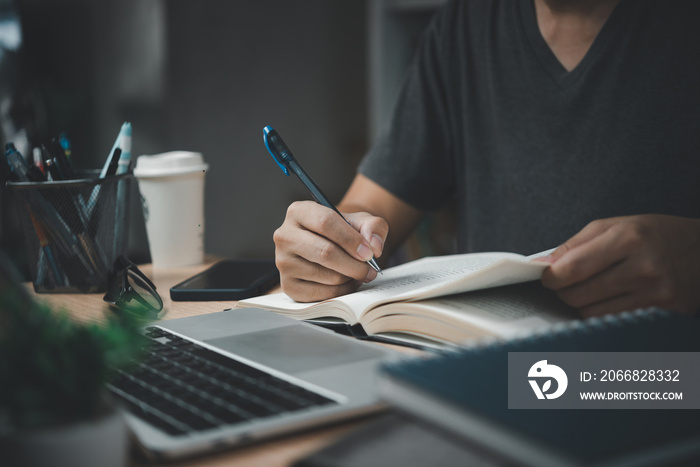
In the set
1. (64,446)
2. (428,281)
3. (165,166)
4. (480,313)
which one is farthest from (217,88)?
(64,446)

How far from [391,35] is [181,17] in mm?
952

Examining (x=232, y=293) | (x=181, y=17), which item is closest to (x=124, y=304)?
(x=232, y=293)

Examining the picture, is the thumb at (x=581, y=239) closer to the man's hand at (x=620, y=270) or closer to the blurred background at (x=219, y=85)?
the man's hand at (x=620, y=270)

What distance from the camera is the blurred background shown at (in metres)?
1.59

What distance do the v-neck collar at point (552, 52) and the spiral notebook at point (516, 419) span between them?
75 centimetres

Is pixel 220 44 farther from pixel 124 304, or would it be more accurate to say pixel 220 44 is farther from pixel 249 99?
pixel 124 304

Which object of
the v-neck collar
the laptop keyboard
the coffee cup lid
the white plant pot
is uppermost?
the v-neck collar

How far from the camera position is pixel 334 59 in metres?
2.46

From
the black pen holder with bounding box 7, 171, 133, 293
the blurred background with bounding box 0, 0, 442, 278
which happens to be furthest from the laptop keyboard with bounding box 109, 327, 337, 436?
the blurred background with bounding box 0, 0, 442, 278

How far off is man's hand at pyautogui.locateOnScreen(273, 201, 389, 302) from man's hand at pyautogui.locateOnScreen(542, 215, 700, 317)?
21 cm

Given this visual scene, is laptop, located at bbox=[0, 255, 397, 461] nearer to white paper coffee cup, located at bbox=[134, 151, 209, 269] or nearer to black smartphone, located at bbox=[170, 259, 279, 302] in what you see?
black smartphone, located at bbox=[170, 259, 279, 302]

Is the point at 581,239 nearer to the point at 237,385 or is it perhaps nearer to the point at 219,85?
the point at 237,385

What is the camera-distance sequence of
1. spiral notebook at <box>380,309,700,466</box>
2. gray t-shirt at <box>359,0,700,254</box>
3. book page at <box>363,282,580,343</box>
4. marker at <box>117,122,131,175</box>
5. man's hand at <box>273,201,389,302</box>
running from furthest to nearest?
gray t-shirt at <box>359,0,700,254</box>
marker at <box>117,122,131,175</box>
man's hand at <box>273,201,389,302</box>
book page at <box>363,282,580,343</box>
spiral notebook at <box>380,309,700,466</box>

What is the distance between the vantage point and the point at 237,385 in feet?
1.33
